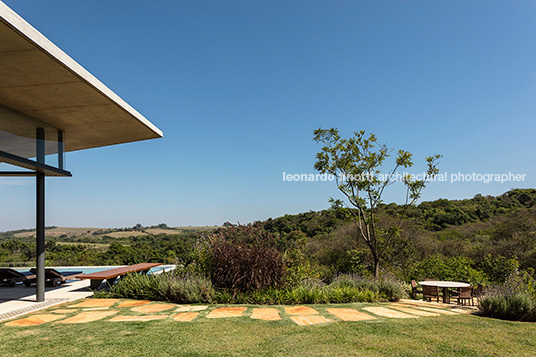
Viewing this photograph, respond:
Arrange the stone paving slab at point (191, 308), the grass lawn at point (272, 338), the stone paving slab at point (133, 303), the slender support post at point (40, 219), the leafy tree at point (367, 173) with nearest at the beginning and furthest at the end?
the grass lawn at point (272, 338) < the stone paving slab at point (191, 308) < the stone paving slab at point (133, 303) < the slender support post at point (40, 219) < the leafy tree at point (367, 173)

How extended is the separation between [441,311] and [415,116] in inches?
399

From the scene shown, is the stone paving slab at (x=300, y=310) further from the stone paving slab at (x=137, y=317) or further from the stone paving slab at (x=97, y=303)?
the stone paving slab at (x=97, y=303)

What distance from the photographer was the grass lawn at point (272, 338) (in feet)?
10.1

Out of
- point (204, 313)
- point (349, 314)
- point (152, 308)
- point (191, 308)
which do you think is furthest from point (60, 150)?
point (349, 314)

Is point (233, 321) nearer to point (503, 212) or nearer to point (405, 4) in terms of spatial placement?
point (405, 4)

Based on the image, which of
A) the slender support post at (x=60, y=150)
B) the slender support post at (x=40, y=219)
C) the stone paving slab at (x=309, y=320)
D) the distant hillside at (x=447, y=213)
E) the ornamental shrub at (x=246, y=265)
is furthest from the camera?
the distant hillside at (x=447, y=213)

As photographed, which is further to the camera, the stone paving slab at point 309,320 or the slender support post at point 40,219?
the slender support post at point 40,219

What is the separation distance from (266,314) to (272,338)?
1213 millimetres

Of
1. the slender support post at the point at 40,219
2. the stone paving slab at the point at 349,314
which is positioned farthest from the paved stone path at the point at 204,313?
the slender support post at the point at 40,219

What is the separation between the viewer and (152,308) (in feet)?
17.0

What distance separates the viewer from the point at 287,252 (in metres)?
6.76

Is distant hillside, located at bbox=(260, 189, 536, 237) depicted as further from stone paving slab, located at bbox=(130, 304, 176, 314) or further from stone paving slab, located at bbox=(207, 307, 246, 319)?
stone paving slab, located at bbox=(207, 307, 246, 319)

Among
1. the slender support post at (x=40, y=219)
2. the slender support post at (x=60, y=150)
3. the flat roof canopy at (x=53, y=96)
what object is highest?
the flat roof canopy at (x=53, y=96)

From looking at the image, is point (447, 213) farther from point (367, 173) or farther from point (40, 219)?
point (40, 219)
